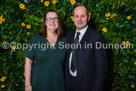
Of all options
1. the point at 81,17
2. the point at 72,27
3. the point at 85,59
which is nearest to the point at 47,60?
the point at 85,59

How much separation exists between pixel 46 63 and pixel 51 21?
1.88 ft

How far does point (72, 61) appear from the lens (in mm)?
1783

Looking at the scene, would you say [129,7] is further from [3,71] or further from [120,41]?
[3,71]

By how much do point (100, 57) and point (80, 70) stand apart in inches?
12.4

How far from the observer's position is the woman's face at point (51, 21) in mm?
1813

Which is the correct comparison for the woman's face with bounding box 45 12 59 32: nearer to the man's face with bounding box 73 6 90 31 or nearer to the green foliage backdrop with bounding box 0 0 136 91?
the man's face with bounding box 73 6 90 31

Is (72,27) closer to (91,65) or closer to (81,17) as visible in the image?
(81,17)

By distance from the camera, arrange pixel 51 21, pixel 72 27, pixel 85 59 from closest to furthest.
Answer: pixel 85 59 < pixel 51 21 < pixel 72 27

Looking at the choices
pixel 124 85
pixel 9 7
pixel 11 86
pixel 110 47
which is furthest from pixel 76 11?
pixel 11 86

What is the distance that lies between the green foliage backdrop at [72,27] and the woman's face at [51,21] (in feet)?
1.89

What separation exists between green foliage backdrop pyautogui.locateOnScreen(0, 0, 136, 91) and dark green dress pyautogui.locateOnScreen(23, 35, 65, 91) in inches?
28.8

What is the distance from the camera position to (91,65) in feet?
5.49

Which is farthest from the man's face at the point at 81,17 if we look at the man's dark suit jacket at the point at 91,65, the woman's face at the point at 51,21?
the woman's face at the point at 51,21

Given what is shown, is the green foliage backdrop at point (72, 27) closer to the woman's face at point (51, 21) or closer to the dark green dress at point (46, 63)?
the woman's face at point (51, 21)
